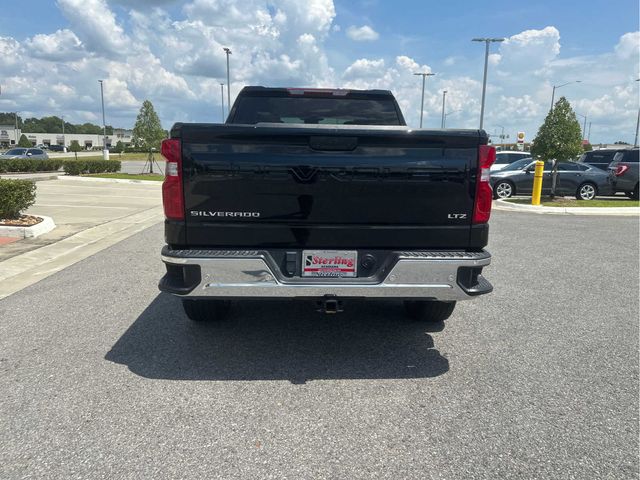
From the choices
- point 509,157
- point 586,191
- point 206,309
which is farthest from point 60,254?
point 509,157

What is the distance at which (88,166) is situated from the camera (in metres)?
27.6

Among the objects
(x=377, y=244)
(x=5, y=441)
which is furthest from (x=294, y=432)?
(x=5, y=441)

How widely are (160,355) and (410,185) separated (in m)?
2.27

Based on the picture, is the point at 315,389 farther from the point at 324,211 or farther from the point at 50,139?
the point at 50,139

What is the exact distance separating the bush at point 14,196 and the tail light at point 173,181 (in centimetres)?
705

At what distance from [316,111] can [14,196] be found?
6.56 m

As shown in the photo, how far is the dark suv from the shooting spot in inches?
762

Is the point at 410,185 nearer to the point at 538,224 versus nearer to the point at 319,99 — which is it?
the point at 319,99

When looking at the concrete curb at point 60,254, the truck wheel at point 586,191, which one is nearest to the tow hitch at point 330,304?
the concrete curb at point 60,254

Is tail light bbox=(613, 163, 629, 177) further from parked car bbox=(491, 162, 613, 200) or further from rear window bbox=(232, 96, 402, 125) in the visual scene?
rear window bbox=(232, 96, 402, 125)

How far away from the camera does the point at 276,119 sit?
502cm

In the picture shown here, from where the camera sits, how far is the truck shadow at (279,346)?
355 centimetres

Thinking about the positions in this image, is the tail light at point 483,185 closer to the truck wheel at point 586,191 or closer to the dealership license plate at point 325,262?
the dealership license plate at point 325,262

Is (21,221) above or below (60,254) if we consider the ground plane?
above
